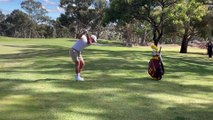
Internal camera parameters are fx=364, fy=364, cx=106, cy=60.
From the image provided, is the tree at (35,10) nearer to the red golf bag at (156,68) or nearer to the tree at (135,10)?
the tree at (135,10)

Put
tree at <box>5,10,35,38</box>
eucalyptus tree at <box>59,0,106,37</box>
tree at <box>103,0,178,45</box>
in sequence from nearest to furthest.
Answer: tree at <box>103,0,178,45</box> < eucalyptus tree at <box>59,0,106,37</box> < tree at <box>5,10,35,38</box>

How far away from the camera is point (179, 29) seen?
4538 centimetres

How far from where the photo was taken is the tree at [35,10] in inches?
3794

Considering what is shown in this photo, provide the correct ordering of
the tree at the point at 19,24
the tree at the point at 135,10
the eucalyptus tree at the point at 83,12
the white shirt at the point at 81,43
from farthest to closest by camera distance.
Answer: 1. the tree at the point at 19,24
2. the eucalyptus tree at the point at 83,12
3. the tree at the point at 135,10
4. the white shirt at the point at 81,43

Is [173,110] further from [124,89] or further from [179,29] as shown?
[179,29]

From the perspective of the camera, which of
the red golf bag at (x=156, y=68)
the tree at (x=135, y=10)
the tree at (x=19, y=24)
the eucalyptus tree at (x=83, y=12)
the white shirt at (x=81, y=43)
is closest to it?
the white shirt at (x=81, y=43)

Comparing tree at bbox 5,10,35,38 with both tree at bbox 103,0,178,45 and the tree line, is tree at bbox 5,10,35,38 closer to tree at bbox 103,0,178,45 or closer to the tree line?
the tree line

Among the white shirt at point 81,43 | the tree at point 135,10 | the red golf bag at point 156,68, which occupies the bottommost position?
the red golf bag at point 156,68

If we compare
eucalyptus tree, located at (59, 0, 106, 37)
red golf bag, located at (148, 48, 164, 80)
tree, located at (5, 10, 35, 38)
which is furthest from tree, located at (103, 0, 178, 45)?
tree, located at (5, 10, 35, 38)

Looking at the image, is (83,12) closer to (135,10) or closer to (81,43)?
(135,10)

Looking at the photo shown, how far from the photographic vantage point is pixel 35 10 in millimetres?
98500

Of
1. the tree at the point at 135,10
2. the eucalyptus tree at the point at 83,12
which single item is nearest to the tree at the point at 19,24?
the eucalyptus tree at the point at 83,12

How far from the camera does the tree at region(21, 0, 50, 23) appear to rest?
96.4 meters

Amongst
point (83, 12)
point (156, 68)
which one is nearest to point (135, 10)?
point (156, 68)
